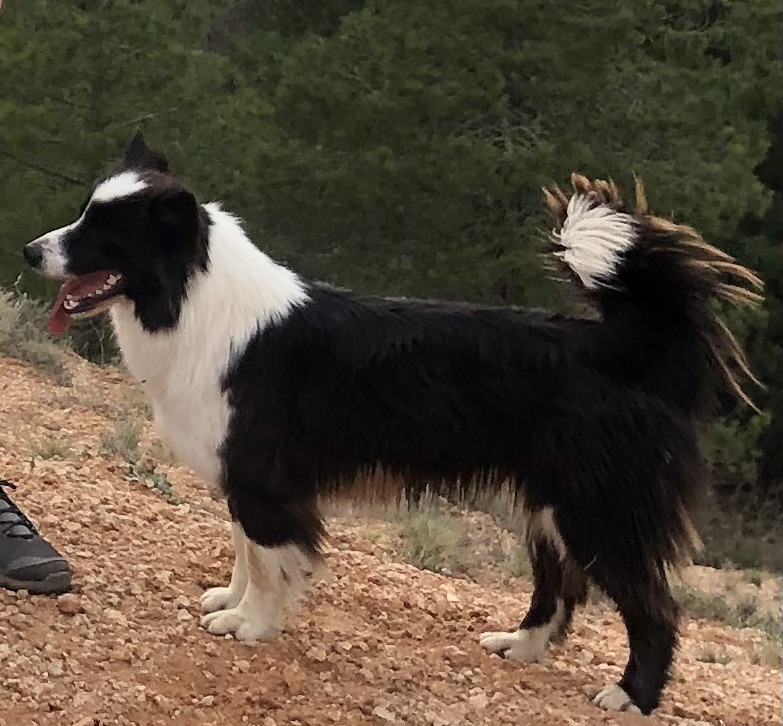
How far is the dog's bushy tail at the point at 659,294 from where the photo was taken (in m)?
2.79

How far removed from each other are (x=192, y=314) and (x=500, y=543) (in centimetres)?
325

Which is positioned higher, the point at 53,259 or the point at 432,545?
the point at 53,259

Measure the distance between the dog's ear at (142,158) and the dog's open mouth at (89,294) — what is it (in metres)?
0.38

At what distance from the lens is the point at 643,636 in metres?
2.89

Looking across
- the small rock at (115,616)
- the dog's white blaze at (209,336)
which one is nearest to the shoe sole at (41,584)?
the small rock at (115,616)

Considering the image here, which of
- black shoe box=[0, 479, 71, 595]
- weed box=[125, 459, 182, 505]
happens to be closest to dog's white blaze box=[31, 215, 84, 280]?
black shoe box=[0, 479, 71, 595]

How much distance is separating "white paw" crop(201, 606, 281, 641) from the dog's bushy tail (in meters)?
1.29

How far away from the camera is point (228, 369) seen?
2846 mm

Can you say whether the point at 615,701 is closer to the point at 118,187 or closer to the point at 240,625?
the point at 240,625

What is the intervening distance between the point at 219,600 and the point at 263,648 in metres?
→ 0.26

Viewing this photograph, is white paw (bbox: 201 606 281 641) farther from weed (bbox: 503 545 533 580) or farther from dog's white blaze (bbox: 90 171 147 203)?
weed (bbox: 503 545 533 580)

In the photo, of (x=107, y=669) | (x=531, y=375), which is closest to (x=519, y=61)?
(x=531, y=375)

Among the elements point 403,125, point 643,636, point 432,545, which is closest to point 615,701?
point 643,636

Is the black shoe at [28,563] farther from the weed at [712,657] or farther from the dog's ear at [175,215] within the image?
the weed at [712,657]
